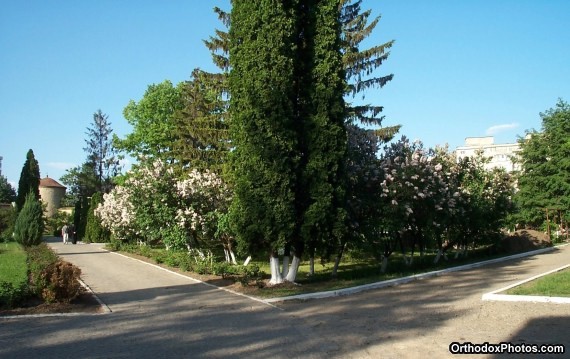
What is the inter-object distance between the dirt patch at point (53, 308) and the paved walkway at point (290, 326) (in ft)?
1.36

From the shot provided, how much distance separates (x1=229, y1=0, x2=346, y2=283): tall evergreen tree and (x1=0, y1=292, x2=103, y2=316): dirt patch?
4.00 m

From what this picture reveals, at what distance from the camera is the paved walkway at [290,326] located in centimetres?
652

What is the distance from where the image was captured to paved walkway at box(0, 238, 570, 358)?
6516 millimetres

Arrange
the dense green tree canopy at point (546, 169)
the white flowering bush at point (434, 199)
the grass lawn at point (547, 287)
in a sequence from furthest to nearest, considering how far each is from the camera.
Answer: the dense green tree canopy at point (546, 169)
the white flowering bush at point (434, 199)
the grass lawn at point (547, 287)

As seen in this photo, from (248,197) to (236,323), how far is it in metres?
4.46

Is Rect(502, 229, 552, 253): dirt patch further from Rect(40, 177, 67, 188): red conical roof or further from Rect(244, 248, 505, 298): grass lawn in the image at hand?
Rect(40, 177, 67, 188): red conical roof

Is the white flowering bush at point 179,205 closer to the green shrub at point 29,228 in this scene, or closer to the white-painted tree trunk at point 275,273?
the white-painted tree trunk at point 275,273

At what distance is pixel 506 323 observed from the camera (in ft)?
24.9

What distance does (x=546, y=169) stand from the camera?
3375 centimetres

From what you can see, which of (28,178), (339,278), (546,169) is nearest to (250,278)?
(339,278)

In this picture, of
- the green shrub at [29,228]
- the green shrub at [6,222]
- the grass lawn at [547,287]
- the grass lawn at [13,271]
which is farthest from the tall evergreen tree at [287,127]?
the green shrub at [6,222]

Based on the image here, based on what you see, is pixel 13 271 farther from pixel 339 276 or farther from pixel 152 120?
pixel 152 120

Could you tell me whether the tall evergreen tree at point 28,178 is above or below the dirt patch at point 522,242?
above

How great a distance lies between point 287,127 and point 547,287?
6.98m
